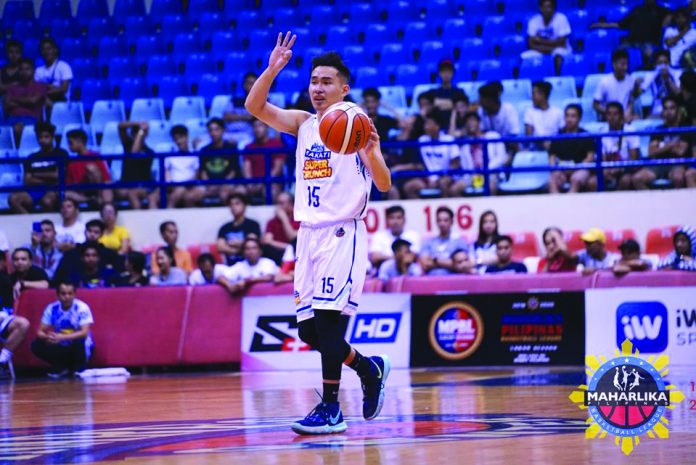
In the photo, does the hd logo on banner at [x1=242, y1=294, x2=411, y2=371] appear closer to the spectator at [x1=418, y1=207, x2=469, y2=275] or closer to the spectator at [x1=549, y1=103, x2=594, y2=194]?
the spectator at [x1=418, y1=207, x2=469, y2=275]

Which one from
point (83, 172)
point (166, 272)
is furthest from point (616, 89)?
point (83, 172)

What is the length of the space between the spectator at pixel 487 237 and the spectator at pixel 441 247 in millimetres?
248

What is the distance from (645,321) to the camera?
13.8 meters

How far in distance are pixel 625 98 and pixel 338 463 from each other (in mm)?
12611

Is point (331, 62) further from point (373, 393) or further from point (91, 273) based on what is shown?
point (91, 273)

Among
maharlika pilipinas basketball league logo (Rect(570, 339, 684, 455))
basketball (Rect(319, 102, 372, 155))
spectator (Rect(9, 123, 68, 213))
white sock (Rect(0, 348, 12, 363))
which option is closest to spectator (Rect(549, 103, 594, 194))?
spectator (Rect(9, 123, 68, 213))

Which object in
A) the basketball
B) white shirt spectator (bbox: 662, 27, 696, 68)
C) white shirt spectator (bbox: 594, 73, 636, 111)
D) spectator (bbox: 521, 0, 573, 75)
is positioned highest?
spectator (bbox: 521, 0, 573, 75)

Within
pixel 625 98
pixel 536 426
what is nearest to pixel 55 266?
pixel 625 98

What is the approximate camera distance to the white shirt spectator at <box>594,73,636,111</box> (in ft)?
56.2

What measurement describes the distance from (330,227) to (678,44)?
38.8 feet

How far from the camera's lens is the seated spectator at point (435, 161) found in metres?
17.0

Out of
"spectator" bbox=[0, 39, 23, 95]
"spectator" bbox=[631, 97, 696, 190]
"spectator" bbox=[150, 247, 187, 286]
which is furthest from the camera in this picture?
"spectator" bbox=[0, 39, 23, 95]

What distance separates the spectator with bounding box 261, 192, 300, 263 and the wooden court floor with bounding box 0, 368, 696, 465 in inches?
→ 164

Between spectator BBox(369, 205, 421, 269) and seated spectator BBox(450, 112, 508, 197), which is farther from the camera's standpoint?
seated spectator BBox(450, 112, 508, 197)
